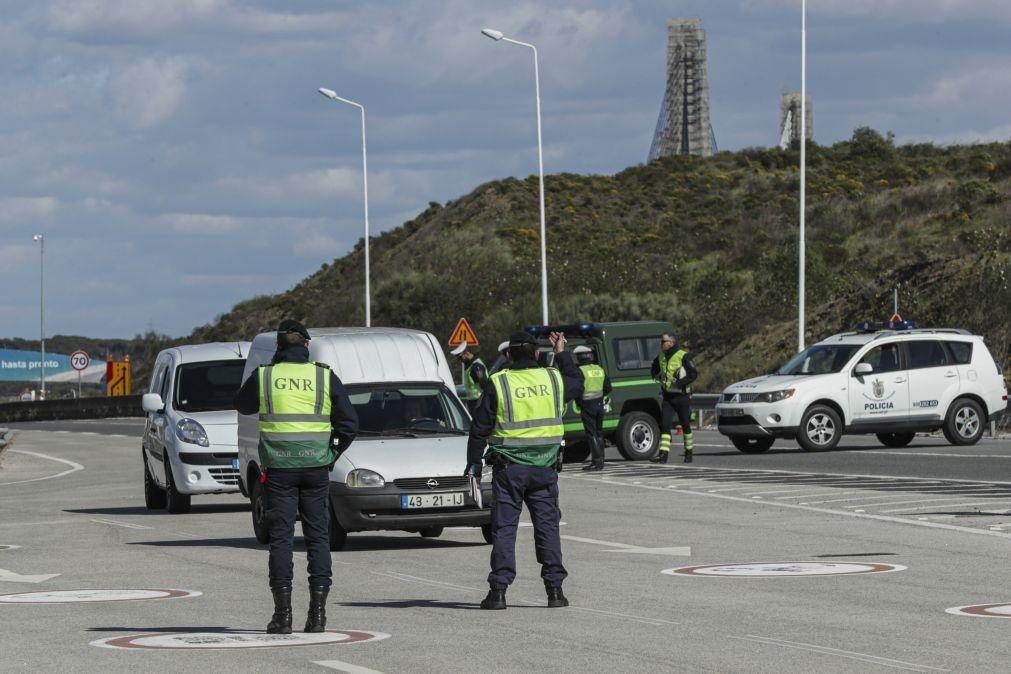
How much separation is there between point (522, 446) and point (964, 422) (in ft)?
62.1

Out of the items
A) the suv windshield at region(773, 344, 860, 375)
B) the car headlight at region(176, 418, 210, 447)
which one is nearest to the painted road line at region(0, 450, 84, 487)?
the car headlight at region(176, 418, 210, 447)

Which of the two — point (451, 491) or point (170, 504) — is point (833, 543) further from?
point (170, 504)

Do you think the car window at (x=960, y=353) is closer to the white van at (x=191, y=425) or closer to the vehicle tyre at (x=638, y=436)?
the vehicle tyre at (x=638, y=436)

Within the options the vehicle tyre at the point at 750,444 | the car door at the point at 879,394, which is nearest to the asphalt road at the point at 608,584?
the car door at the point at 879,394

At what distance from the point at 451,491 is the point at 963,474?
9.59m

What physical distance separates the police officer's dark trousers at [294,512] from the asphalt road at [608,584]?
1.43ft

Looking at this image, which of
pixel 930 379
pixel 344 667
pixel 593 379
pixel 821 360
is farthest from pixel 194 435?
pixel 930 379

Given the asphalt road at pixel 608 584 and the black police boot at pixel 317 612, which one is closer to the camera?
the asphalt road at pixel 608 584

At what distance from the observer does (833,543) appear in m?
15.3

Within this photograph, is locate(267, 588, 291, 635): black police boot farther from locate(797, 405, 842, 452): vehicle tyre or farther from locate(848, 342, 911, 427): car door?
locate(848, 342, 911, 427): car door

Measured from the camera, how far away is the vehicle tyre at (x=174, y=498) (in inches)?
810

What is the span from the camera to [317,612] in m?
10.4

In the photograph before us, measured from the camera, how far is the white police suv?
92.8 feet

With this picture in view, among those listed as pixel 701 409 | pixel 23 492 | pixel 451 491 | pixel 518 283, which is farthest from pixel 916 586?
pixel 518 283
